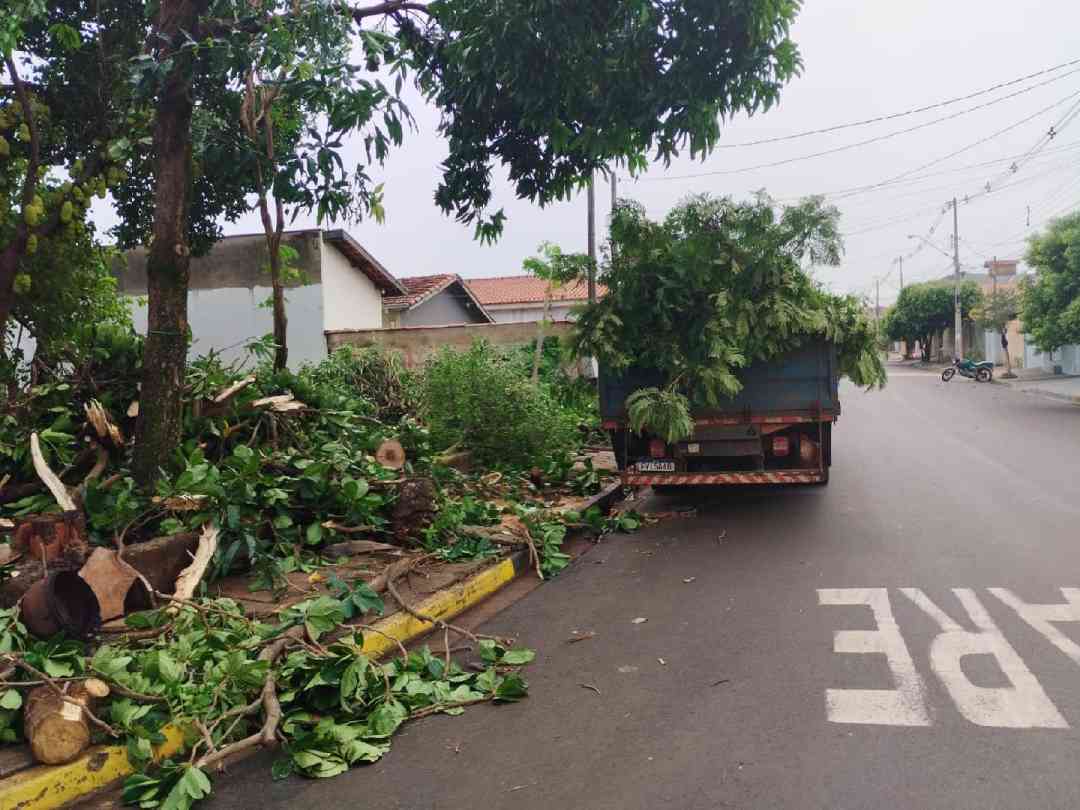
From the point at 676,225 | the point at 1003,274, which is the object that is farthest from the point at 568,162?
the point at 1003,274

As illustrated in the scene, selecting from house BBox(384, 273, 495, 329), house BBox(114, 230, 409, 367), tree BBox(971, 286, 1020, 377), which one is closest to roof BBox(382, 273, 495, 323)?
house BBox(384, 273, 495, 329)

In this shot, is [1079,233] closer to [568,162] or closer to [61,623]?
[568,162]

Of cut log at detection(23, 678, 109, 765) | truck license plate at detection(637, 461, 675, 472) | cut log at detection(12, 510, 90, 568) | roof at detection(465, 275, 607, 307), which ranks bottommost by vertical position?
cut log at detection(23, 678, 109, 765)

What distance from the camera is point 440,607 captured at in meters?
6.20

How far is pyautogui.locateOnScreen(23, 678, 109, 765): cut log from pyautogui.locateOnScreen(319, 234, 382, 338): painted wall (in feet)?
55.8

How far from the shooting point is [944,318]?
61969 millimetres

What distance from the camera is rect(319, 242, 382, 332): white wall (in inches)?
821

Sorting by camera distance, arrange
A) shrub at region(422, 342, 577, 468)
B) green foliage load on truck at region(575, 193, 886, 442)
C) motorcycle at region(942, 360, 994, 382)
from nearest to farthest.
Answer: green foliage load on truck at region(575, 193, 886, 442), shrub at region(422, 342, 577, 468), motorcycle at region(942, 360, 994, 382)

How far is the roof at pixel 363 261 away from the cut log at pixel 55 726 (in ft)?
57.9

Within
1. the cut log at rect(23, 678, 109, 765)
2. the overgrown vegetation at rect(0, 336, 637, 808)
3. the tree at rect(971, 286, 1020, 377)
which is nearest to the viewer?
the cut log at rect(23, 678, 109, 765)

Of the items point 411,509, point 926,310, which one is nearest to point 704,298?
point 411,509

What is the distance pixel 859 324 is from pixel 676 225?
217 centimetres

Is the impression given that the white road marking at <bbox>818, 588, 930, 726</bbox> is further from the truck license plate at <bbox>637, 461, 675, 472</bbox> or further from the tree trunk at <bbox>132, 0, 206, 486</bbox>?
the tree trunk at <bbox>132, 0, 206, 486</bbox>

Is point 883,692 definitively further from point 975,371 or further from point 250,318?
point 975,371
